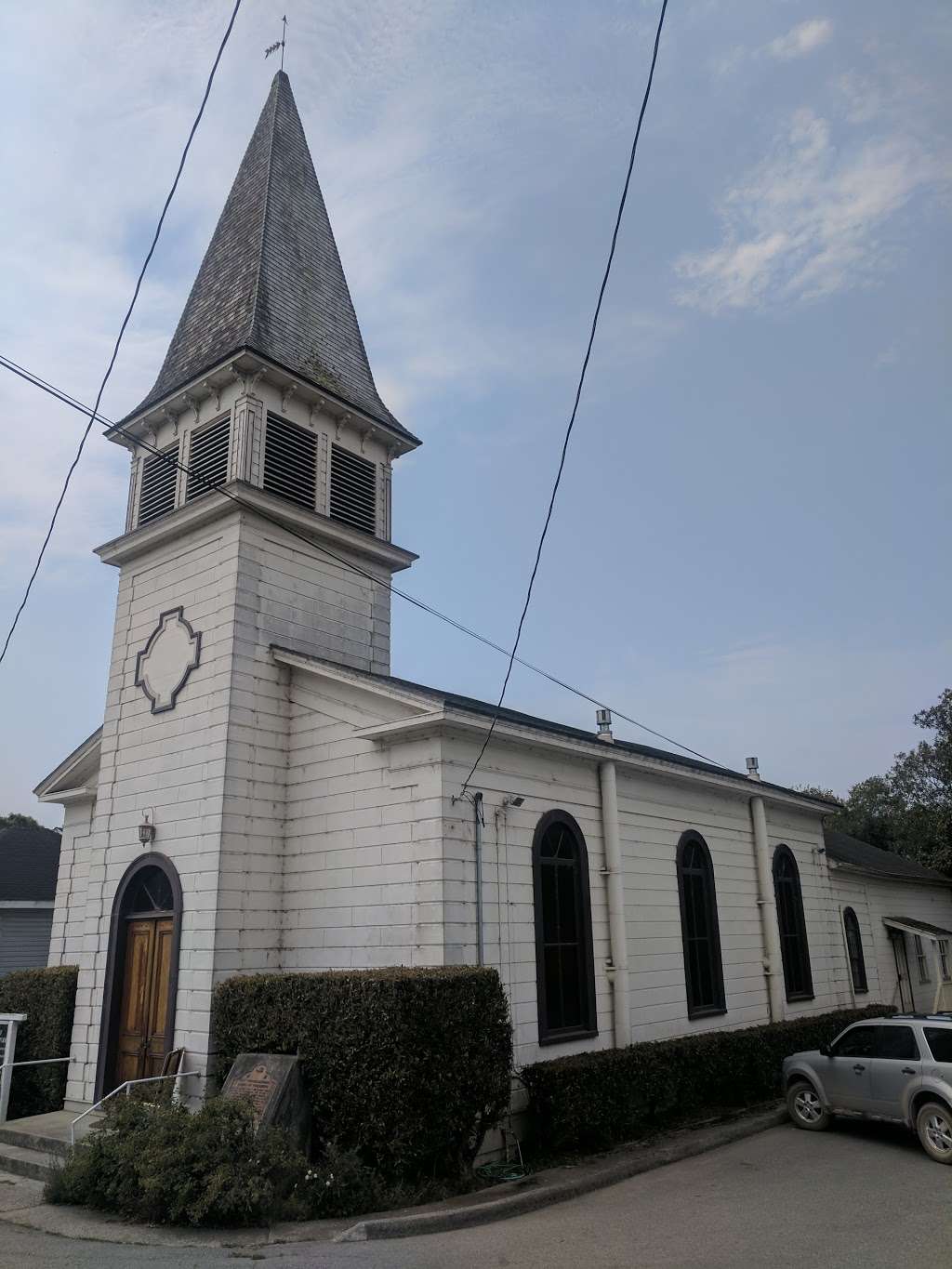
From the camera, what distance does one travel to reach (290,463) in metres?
15.0

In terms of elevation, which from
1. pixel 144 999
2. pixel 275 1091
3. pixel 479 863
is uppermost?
pixel 479 863

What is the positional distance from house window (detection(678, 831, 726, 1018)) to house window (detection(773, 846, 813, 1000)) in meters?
2.58

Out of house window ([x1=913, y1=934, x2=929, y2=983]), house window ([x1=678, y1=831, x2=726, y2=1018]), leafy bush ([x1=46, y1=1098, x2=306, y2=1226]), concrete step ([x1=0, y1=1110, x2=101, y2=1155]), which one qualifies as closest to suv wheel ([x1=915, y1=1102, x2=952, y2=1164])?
house window ([x1=678, y1=831, x2=726, y2=1018])

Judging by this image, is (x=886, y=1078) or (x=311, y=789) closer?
(x=886, y=1078)

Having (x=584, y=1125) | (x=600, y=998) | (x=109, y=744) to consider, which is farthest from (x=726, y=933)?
(x=109, y=744)

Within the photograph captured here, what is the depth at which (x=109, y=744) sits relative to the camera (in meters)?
14.7

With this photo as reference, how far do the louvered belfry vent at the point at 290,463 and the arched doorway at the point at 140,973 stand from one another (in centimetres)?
578

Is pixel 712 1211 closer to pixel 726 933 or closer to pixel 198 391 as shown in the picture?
pixel 726 933

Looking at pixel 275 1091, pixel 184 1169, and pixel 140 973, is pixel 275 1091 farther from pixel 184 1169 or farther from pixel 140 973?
pixel 140 973

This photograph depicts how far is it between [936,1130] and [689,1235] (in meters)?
4.07

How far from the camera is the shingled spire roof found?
51.4 ft

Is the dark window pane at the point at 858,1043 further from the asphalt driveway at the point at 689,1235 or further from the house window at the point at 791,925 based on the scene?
the house window at the point at 791,925

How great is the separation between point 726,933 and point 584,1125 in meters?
6.46

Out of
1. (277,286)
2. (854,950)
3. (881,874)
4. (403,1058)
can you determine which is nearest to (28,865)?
(277,286)
